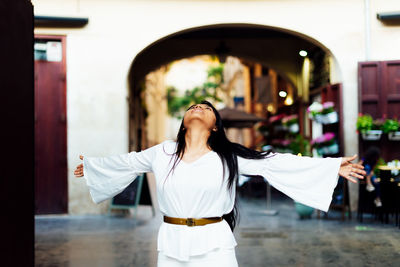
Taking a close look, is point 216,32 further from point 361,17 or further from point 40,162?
point 40,162

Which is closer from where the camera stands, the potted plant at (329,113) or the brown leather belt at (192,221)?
the brown leather belt at (192,221)

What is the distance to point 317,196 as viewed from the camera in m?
3.46

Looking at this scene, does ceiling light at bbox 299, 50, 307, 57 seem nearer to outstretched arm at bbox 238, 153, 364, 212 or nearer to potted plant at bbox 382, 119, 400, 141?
potted plant at bbox 382, 119, 400, 141

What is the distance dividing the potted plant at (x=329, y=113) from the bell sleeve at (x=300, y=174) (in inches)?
271

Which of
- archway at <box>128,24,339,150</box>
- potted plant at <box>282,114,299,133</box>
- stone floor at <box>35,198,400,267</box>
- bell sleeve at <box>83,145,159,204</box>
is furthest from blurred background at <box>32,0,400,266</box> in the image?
bell sleeve at <box>83,145,159,204</box>

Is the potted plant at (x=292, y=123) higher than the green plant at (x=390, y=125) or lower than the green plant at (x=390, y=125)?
higher

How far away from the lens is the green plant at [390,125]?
9406 mm

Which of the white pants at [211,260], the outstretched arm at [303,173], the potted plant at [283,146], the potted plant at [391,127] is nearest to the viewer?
the white pants at [211,260]

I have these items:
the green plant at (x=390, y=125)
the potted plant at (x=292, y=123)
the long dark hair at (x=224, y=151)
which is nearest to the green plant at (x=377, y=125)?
the green plant at (x=390, y=125)

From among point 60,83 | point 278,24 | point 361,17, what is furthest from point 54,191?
point 361,17

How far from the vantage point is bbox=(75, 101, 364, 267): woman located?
3145mm

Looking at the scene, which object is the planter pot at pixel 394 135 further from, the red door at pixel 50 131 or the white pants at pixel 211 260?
the white pants at pixel 211 260

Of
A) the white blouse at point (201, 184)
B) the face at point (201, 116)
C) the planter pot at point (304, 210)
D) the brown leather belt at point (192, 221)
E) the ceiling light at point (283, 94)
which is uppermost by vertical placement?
the ceiling light at point (283, 94)

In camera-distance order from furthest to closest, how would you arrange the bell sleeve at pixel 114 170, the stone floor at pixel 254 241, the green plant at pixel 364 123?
1. the green plant at pixel 364 123
2. the stone floor at pixel 254 241
3. the bell sleeve at pixel 114 170
